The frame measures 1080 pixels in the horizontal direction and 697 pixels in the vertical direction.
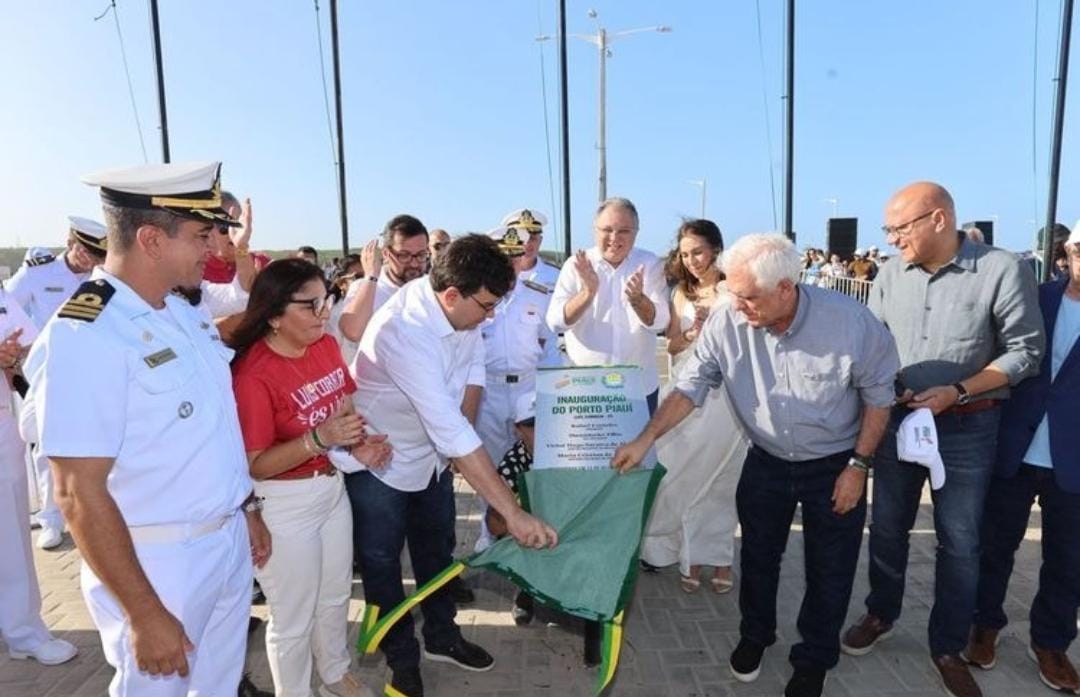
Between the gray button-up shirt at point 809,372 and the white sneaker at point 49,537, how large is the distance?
4435 millimetres

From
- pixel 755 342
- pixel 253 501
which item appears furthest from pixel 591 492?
pixel 253 501

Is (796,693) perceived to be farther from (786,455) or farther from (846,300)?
(846,300)

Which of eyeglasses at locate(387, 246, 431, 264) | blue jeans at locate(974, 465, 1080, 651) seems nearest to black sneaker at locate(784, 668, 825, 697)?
blue jeans at locate(974, 465, 1080, 651)

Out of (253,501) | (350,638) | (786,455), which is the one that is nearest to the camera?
(253,501)

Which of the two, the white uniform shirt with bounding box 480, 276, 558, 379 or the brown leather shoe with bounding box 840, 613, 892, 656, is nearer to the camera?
the brown leather shoe with bounding box 840, 613, 892, 656

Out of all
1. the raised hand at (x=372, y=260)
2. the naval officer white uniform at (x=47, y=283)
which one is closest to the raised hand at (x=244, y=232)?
the raised hand at (x=372, y=260)

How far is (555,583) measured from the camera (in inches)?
99.2

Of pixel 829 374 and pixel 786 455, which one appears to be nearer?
pixel 829 374

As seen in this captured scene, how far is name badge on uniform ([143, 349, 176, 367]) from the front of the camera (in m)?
1.70

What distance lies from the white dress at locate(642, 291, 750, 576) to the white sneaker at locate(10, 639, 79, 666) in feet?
10.2

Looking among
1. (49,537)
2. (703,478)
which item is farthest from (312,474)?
(49,537)

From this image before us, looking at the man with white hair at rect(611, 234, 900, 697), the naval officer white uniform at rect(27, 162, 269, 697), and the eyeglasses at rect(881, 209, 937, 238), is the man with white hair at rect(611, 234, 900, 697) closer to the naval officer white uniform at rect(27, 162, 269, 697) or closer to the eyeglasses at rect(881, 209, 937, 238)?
the eyeglasses at rect(881, 209, 937, 238)

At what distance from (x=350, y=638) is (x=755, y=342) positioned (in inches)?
96.9

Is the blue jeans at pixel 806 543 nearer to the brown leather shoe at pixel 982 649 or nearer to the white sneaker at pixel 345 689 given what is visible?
the brown leather shoe at pixel 982 649
